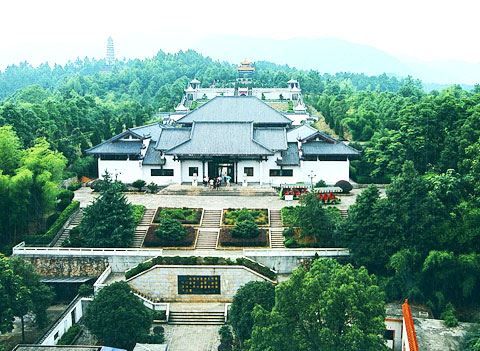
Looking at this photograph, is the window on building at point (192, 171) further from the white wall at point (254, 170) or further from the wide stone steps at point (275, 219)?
the wide stone steps at point (275, 219)

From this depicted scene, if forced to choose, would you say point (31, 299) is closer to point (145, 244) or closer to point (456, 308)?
point (145, 244)

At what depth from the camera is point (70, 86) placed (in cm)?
9875

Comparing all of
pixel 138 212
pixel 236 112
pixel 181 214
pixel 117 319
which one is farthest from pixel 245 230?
pixel 236 112

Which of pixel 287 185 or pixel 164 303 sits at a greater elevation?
pixel 287 185

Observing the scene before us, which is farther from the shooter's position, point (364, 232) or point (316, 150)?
point (316, 150)

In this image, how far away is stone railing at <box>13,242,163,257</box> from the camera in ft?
90.3

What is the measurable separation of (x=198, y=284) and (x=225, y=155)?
12496 mm

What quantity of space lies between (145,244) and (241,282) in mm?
6047

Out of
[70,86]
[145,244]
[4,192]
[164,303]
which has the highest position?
[70,86]

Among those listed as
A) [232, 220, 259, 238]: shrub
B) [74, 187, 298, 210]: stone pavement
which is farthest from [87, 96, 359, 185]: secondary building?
[232, 220, 259, 238]: shrub

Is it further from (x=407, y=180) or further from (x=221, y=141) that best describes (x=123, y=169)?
(x=407, y=180)

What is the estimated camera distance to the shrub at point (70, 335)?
22.5 m

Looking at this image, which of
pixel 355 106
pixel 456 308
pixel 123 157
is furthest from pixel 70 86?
pixel 456 308

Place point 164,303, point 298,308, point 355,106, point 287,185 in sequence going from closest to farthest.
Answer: point 298,308
point 164,303
point 287,185
point 355,106
